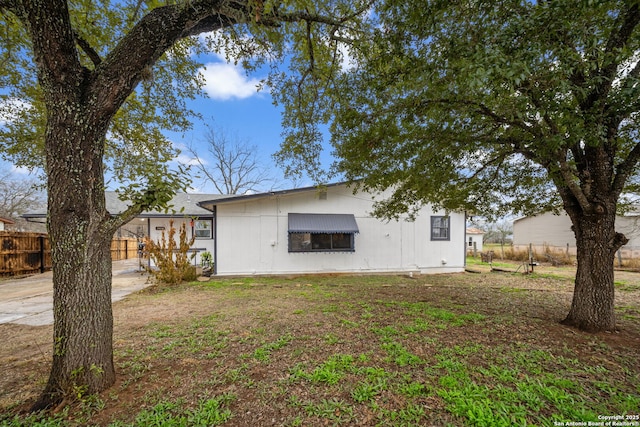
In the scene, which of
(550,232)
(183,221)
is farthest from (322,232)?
(550,232)

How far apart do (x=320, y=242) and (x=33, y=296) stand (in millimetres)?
9119

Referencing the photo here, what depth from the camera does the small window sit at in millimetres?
10906

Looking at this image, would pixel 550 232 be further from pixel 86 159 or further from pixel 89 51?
pixel 89 51

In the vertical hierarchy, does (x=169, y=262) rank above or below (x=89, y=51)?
below

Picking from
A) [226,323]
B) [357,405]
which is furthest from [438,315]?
[226,323]

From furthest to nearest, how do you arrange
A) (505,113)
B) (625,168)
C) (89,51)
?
(625,168) < (505,113) < (89,51)

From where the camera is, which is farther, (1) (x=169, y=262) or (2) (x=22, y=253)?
(2) (x=22, y=253)

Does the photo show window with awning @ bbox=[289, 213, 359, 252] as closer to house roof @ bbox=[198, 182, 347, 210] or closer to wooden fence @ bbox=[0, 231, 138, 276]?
house roof @ bbox=[198, 182, 347, 210]

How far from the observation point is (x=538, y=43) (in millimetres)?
2623

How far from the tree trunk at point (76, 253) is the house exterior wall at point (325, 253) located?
7.83 metres

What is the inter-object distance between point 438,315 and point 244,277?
743 cm

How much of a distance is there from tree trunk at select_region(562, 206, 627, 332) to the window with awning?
22.3ft

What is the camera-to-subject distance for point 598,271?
4.37 metres

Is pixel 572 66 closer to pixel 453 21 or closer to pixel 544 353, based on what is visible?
pixel 453 21
